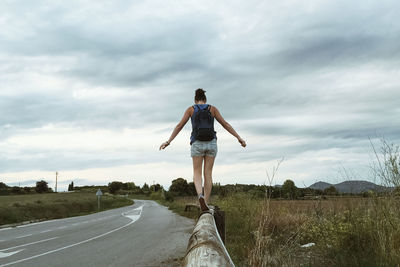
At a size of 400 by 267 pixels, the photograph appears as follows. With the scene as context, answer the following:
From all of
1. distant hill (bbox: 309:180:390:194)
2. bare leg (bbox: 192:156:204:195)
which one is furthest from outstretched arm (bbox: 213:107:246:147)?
distant hill (bbox: 309:180:390:194)

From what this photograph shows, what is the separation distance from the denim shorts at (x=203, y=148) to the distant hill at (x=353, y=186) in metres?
3.24

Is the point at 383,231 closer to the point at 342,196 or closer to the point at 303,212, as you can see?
the point at 342,196

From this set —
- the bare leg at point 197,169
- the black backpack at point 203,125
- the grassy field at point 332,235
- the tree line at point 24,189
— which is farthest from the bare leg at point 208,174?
the tree line at point 24,189

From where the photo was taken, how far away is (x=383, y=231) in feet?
17.6

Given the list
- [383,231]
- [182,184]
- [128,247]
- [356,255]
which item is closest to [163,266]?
[128,247]

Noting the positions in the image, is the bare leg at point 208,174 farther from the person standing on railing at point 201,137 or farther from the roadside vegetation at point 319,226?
the roadside vegetation at point 319,226

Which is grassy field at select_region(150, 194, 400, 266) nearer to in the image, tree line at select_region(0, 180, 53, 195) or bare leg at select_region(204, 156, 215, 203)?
bare leg at select_region(204, 156, 215, 203)

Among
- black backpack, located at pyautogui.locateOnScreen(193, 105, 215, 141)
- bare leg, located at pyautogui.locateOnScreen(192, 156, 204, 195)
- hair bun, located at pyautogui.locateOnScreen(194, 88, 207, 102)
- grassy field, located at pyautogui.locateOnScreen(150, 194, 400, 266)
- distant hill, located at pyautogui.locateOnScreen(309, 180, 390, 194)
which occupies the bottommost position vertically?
grassy field, located at pyautogui.locateOnScreen(150, 194, 400, 266)

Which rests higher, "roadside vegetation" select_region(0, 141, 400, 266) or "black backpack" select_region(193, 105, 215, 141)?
"black backpack" select_region(193, 105, 215, 141)

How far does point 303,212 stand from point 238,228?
2070mm

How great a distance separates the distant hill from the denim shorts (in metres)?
3.24

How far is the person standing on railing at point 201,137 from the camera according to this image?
18.2 ft

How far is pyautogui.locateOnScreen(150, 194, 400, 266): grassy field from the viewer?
16.9 feet

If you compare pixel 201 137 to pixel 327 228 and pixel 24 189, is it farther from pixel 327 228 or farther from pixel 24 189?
pixel 24 189
